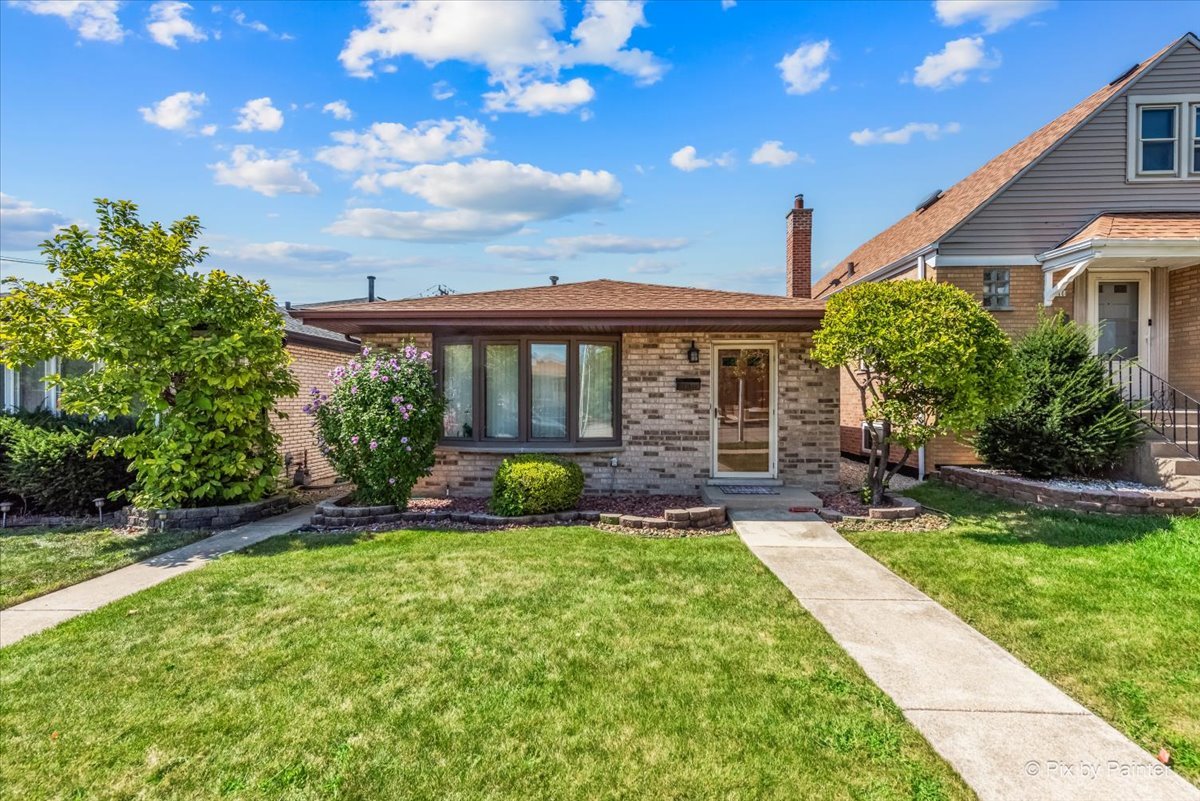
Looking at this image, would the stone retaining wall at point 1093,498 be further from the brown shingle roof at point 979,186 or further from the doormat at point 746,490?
the brown shingle roof at point 979,186

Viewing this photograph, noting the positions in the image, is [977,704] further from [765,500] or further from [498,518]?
[498,518]

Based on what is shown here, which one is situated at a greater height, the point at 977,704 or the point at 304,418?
the point at 304,418

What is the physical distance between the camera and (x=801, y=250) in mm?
13211

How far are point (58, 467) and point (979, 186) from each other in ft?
53.2

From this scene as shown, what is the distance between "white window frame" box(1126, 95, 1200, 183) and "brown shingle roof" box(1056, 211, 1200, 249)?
2.15ft

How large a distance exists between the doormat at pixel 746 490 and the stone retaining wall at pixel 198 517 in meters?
6.50

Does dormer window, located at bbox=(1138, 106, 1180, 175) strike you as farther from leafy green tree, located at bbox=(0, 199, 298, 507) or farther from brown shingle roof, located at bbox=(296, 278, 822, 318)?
leafy green tree, located at bbox=(0, 199, 298, 507)

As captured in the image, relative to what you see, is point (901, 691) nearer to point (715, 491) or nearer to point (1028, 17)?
point (715, 491)

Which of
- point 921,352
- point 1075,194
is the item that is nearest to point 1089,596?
point 921,352

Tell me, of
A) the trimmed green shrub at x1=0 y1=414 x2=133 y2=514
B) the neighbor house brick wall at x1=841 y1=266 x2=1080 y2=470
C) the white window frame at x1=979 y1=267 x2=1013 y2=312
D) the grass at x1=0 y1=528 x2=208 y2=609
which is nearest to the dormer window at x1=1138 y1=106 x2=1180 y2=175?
the neighbor house brick wall at x1=841 y1=266 x2=1080 y2=470

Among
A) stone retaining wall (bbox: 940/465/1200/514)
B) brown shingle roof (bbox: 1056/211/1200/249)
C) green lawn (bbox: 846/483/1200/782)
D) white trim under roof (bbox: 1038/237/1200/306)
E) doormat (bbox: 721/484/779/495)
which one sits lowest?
green lawn (bbox: 846/483/1200/782)

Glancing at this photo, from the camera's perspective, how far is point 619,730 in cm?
276

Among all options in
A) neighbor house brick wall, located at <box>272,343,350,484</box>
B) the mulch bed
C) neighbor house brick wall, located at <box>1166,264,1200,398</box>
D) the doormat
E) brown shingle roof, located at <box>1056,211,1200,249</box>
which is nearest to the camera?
the mulch bed

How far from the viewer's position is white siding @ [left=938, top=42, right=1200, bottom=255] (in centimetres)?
980
